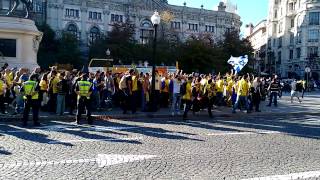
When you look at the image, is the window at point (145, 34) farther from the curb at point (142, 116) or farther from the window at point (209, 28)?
the curb at point (142, 116)

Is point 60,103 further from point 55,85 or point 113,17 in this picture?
point 113,17

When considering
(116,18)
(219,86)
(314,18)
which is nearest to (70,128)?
(219,86)

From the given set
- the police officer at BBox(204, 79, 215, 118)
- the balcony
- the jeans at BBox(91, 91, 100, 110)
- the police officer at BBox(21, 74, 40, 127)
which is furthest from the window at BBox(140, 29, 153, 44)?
the police officer at BBox(21, 74, 40, 127)

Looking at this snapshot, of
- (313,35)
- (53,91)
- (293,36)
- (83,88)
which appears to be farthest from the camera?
(293,36)

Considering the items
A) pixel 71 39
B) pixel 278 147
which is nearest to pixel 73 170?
pixel 278 147

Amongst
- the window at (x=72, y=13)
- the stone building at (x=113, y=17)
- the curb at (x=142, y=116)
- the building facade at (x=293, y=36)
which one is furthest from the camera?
the building facade at (x=293, y=36)

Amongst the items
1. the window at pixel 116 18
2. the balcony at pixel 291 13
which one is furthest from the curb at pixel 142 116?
the balcony at pixel 291 13

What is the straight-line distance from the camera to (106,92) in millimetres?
19859

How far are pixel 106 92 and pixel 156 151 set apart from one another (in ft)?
32.1

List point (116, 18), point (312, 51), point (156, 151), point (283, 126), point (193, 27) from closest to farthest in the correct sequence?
point (156, 151) < point (283, 126) < point (116, 18) < point (312, 51) < point (193, 27)

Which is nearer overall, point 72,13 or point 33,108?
point 33,108

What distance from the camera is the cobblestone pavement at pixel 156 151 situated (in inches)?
333

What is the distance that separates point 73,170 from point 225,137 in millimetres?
5796

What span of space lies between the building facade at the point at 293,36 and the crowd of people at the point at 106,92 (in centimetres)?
6763
